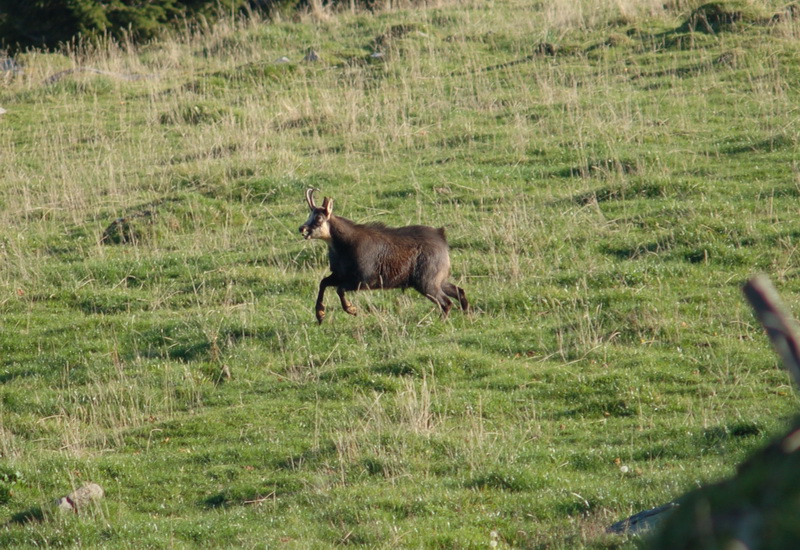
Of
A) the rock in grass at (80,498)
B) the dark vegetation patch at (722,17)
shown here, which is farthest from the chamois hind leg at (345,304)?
the dark vegetation patch at (722,17)

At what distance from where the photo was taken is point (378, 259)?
11.8 metres

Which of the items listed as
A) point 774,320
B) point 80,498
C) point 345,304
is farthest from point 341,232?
point 774,320

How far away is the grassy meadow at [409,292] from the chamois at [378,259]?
0.43 metres

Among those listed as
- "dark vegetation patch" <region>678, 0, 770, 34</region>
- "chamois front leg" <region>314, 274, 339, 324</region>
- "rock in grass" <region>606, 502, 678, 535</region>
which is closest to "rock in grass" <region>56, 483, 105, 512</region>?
"chamois front leg" <region>314, 274, 339, 324</region>

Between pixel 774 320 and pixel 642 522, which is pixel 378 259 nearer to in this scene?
pixel 642 522

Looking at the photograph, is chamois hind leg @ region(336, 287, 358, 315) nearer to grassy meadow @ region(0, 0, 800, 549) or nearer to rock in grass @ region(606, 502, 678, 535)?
grassy meadow @ region(0, 0, 800, 549)

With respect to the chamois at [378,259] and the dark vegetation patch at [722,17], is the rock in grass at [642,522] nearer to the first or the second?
the chamois at [378,259]

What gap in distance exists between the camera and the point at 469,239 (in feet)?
47.1

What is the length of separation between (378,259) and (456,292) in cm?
110

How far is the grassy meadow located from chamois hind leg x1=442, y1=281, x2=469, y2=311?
6.1 inches

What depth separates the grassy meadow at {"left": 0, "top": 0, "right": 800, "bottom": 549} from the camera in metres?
8.20

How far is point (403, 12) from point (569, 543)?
2353cm

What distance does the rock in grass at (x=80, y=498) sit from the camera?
817cm

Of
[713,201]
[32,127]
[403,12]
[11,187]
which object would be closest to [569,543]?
[713,201]
